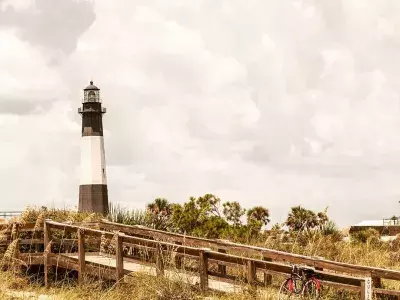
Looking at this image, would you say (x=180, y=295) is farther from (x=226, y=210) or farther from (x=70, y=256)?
(x=226, y=210)

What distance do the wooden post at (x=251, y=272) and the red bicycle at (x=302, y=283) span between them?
0.69 metres

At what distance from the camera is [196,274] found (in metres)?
13.6

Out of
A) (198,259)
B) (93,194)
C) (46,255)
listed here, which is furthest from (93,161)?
(198,259)

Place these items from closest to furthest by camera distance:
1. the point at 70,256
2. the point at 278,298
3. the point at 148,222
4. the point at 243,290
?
the point at 278,298 → the point at 243,290 → the point at 70,256 → the point at 148,222

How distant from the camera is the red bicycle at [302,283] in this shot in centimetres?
1112

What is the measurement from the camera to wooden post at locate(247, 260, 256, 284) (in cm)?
1195

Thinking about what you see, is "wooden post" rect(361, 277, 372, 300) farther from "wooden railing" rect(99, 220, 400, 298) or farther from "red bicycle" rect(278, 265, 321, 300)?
"wooden railing" rect(99, 220, 400, 298)

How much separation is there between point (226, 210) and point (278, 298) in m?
15.6

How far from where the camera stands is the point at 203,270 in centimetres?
1293

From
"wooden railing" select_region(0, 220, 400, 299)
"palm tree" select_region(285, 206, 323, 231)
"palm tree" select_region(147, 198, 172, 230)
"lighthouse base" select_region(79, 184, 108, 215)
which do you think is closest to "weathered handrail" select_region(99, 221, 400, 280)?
"wooden railing" select_region(0, 220, 400, 299)

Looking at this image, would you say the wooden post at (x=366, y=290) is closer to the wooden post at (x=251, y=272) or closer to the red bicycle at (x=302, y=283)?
the red bicycle at (x=302, y=283)

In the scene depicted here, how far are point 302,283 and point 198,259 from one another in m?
2.58

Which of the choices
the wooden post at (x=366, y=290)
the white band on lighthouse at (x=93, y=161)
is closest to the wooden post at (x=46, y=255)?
the wooden post at (x=366, y=290)

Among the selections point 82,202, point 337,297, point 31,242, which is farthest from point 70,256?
point 82,202
